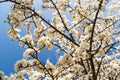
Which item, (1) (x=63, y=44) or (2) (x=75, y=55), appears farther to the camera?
(1) (x=63, y=44)

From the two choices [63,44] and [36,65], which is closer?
[36,65]

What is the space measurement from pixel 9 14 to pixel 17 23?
42cm

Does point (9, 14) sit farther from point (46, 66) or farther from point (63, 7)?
point (63, 7)

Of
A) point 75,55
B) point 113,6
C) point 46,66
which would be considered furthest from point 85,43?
point 113,6

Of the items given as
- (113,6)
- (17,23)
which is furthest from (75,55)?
(113,6)

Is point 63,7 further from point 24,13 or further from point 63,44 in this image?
point 24,13

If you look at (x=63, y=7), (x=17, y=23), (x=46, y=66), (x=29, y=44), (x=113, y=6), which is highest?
(x=113, y=6)

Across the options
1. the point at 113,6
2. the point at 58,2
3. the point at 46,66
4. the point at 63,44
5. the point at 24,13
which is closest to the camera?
the point at 46,66

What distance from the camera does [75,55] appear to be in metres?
11.4

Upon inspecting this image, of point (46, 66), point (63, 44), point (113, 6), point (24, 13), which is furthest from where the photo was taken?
point (113, 6)

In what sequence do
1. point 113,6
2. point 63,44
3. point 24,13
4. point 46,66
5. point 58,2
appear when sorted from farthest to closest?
point 113,6 → point 63,44 → point 58,2 → point 24,13 → point 46,66

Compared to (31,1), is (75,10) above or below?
above

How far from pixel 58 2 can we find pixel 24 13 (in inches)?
123

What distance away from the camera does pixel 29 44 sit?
11578 millimetres
